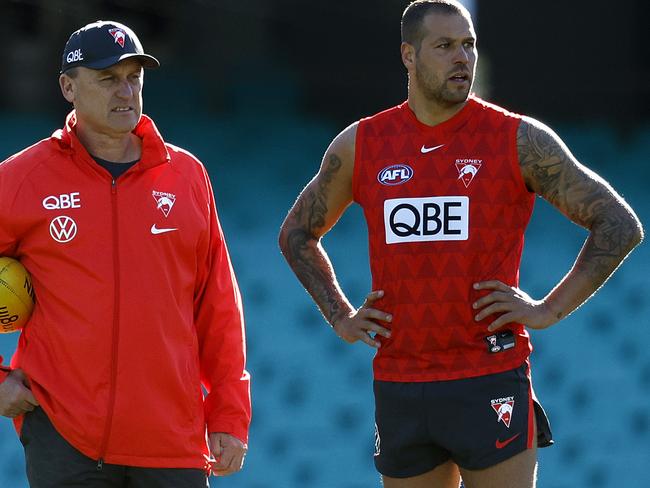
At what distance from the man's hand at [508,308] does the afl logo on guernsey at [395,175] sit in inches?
14.9

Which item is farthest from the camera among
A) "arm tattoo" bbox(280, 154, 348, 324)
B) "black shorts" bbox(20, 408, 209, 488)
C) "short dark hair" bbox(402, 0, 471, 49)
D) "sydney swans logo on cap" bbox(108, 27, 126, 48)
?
"arm tattoo" bbox(280, 154, 348, 324)

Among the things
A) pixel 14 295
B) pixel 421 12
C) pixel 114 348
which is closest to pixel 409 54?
pixel 421 12

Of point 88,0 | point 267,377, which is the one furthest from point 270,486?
point 88,0

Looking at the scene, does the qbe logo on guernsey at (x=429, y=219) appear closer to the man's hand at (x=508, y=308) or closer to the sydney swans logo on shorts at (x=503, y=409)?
the man's hand at (x=508, y=308)

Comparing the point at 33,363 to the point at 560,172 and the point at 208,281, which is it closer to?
the point at 208,281

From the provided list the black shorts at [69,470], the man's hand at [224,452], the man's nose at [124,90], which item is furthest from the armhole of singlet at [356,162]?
the black shorts at [69,470]

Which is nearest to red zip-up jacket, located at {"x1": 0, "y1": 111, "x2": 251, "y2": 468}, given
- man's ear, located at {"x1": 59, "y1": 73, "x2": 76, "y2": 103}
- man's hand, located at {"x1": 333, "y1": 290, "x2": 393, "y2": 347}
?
man's ear, located at {"x1": 59, "y1": 73, "x2": 76, "y2": 103}

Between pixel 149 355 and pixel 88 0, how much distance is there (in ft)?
12.8

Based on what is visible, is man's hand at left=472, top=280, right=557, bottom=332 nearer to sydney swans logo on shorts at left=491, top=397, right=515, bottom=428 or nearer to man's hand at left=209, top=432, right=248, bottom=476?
sydney swans logo on shorts at left=491, top=397, right=515, bottom=428

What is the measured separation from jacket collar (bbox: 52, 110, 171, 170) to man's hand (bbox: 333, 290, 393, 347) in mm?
724

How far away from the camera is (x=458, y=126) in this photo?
3.66 m

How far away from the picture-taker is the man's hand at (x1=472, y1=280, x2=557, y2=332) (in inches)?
139

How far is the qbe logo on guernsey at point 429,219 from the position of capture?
356 cm

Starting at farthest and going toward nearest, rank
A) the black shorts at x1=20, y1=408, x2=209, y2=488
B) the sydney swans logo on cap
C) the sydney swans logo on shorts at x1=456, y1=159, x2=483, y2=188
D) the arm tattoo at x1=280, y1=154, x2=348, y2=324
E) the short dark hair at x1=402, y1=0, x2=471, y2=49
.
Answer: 1. the arm tattoo at x1=280, y1=154, x2=348, y2=324
2. the short dark hair at x1=402, y1=0, x2=471, y2=49
3. the sydney swans logo on shorts at x1=456, y1=159, x2=483, y2=188
4. the sydney swans logo on cap
5. the black shorts at x1=20, y1=408, x2=209, y2=488
